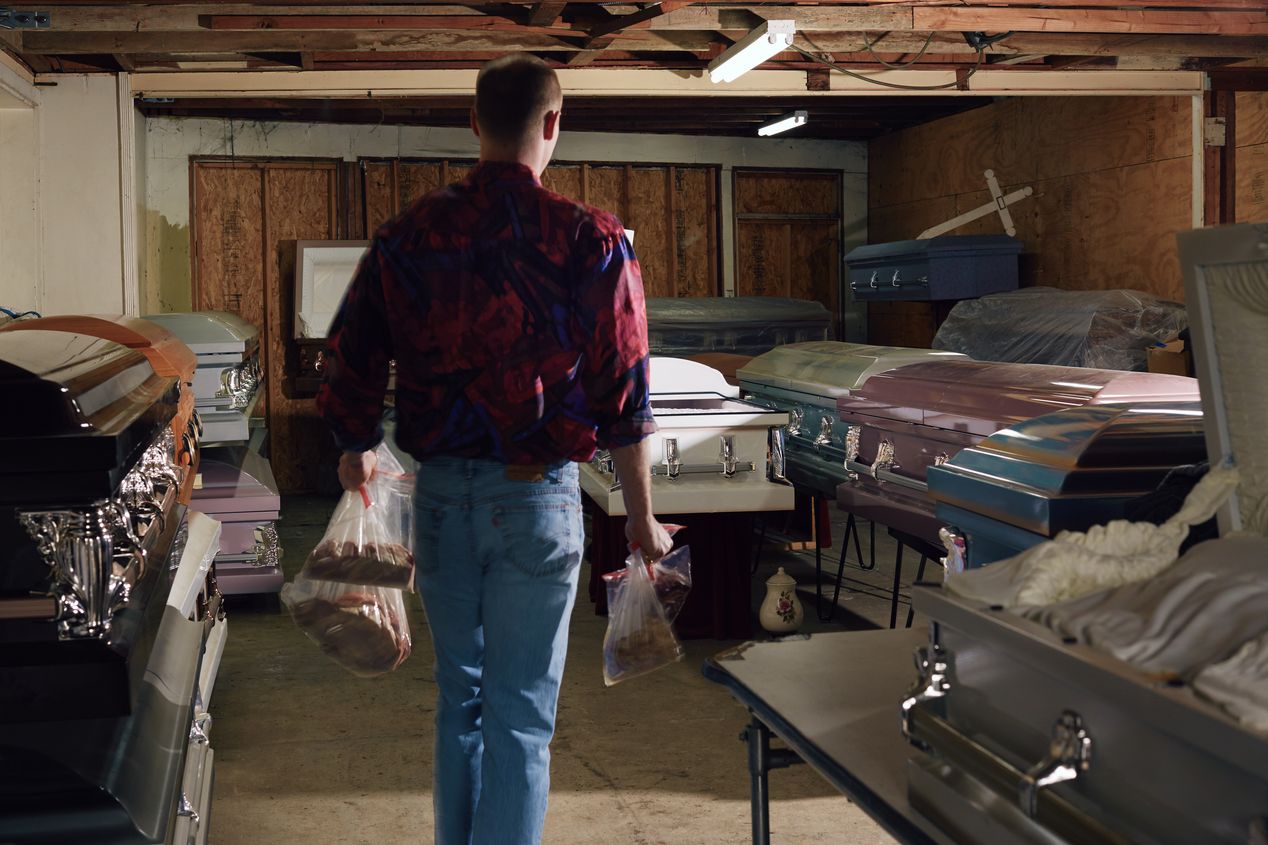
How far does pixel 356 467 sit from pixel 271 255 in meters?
7.36

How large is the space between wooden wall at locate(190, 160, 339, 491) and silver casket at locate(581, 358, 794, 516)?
16.3ft

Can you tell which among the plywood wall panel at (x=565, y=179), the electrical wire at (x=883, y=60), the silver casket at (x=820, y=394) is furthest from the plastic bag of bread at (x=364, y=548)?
the plywood wall panel at (x=565, y=179)

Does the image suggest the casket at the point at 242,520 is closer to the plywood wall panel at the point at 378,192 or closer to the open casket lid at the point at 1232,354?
the plywood wall panel at the point at 378,192

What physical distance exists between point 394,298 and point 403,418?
0.73 feet

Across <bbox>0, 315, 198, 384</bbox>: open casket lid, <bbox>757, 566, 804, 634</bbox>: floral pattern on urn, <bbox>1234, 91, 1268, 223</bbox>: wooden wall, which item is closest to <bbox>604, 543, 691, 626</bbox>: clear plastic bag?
<bbox>0, 315, 198, 384</bbox>: open casket lid

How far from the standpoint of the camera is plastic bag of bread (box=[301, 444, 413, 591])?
8.48 ft

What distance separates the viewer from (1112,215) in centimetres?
766

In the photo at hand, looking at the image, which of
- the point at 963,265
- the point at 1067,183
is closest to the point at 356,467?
the point at 963,265

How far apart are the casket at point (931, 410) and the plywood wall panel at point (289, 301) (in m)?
5.49

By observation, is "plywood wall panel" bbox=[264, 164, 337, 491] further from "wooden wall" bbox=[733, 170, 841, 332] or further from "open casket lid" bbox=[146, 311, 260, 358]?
"open casket lid" bbox=[146, 311, 260, 358]

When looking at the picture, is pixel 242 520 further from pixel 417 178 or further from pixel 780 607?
pixel 417 178

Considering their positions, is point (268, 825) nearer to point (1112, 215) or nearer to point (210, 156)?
point (1112, 215)

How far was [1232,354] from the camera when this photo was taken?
5.03ft

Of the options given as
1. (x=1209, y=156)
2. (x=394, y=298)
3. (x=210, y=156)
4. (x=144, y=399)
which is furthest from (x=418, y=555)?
(x=210, y=156)
